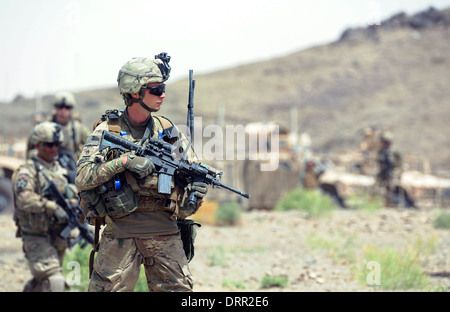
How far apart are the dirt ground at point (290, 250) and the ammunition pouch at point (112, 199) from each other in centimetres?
340

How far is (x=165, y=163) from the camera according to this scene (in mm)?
4418

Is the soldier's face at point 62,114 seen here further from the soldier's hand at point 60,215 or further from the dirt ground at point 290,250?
the soldier's hand at point 60,215

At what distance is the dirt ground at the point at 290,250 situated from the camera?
8.08 metres

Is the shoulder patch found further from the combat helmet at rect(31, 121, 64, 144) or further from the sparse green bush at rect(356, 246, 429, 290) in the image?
the sparse green bush at rect(356, 246, 429, 290)

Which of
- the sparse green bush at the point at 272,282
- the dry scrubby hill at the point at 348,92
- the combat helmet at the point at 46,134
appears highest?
the dry scrubby hill at the point at 348,92

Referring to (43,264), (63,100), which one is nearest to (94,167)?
(43,264)

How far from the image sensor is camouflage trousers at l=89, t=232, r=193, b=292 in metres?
4.35

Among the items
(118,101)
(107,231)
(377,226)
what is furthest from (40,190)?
(118,101)

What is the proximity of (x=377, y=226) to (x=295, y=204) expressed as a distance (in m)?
3.47

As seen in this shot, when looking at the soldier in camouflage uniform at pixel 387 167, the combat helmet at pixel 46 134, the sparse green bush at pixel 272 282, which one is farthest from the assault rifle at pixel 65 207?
the soldier in camouflage uniform at pixel 387 167

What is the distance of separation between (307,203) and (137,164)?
12.2 meters

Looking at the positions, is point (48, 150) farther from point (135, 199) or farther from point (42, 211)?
point (135, 199)
